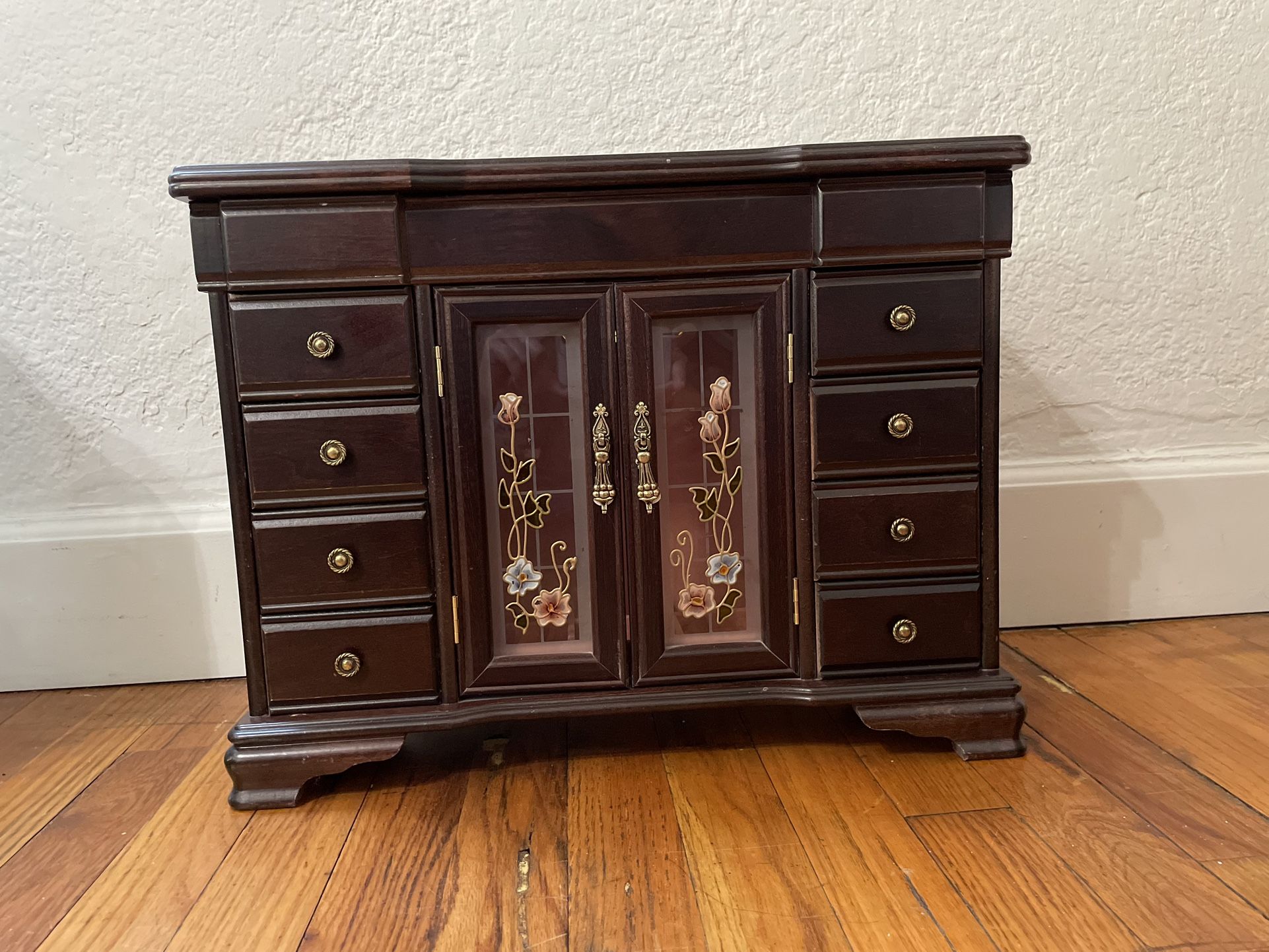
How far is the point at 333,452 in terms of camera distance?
123 cm

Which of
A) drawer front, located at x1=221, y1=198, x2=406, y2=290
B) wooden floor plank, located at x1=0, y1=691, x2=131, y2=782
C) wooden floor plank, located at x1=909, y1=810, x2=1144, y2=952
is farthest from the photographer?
wooden floor plank, located at x1=0, y1=691, x2=131, y2=782

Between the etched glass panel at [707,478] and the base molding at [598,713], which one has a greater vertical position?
the etched glass panel at [707,478]

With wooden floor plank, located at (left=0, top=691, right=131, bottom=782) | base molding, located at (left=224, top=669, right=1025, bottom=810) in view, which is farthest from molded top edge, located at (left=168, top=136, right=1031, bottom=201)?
wooden floor plank, located at (left=0, top=691, right=131, bottom=782)

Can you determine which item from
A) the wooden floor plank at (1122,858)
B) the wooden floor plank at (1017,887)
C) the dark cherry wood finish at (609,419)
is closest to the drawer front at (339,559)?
the dark cherry wood finish at (609,419)

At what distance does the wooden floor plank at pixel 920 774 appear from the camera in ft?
4.00

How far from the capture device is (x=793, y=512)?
130 cm

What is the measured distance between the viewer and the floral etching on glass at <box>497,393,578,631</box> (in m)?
1.28

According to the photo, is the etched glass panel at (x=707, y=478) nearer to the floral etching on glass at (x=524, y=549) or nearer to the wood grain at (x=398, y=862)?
the floral etching on glass at (x=524, y=549)

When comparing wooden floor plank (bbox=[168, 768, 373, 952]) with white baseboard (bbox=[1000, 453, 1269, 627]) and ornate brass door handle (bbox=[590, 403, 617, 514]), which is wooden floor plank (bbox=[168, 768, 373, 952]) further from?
white baseboard (bbox=[1000, 453, 1269, 627])

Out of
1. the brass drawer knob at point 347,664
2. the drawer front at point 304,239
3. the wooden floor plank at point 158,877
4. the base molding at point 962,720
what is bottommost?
the wooden floor plank at point 158,877

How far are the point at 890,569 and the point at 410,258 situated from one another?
801mm

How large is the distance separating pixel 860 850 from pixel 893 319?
0.70m

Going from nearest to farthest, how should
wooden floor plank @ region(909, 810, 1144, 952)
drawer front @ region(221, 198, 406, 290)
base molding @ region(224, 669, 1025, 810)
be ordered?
wooden floor plank @ region(909, 810, 1144, 952) → drawer front @ region(221, 198, 406, 290) → base molding @ region(224, 669, 1025, 810)

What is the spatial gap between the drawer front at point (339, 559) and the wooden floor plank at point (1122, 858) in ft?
2.86
